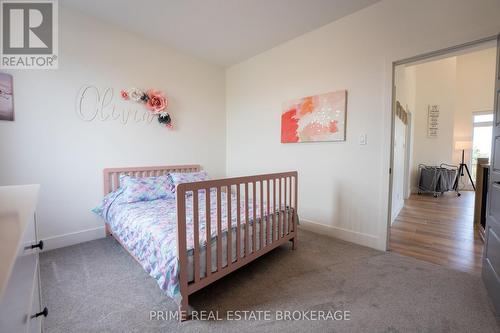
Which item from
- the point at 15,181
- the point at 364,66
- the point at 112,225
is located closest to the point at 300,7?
the point at 364,66

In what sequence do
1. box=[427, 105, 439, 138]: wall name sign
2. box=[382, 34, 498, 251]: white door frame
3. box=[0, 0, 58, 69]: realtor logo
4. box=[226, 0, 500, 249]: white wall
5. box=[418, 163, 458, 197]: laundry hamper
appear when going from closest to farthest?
box=[382, 34, 498, 251]: white door frame < box=[226, 0, 500, 249]: white wall < box=[0, 0, 58, 69]: realtor logo < box=[418, 163, 458, 197]: laundry hamper < box=[427, 105, 439, 138]: wall name sign

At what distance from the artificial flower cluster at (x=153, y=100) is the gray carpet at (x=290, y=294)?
1.75m

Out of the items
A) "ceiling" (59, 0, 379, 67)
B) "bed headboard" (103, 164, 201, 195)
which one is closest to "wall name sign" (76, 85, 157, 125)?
"bed headboard" (103, 164, 201, 195)

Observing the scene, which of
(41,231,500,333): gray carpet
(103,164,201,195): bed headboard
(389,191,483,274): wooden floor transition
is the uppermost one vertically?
(103,164,201,195): bed headboard

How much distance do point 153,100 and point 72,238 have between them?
185 cm

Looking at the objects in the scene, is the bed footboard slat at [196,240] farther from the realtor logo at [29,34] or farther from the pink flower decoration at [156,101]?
the realtor logo at [29,34]

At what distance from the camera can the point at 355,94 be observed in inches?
93.0

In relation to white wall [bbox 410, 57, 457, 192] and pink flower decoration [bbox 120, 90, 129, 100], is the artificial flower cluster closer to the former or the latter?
pink flower decoration [bbox 120, 90, 129, 100]

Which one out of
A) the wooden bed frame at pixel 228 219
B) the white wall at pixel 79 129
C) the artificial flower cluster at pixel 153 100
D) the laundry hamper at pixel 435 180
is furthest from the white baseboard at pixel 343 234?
the laundry hamper at pixel 435 180

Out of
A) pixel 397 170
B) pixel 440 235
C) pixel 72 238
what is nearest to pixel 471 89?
pixel 397 170

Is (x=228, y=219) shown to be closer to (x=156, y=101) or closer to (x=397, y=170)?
(x=156, y=101)

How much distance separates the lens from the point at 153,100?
2848mm

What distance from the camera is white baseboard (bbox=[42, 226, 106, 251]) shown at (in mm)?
2225

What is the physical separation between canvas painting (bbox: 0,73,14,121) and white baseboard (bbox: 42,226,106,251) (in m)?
1.24
